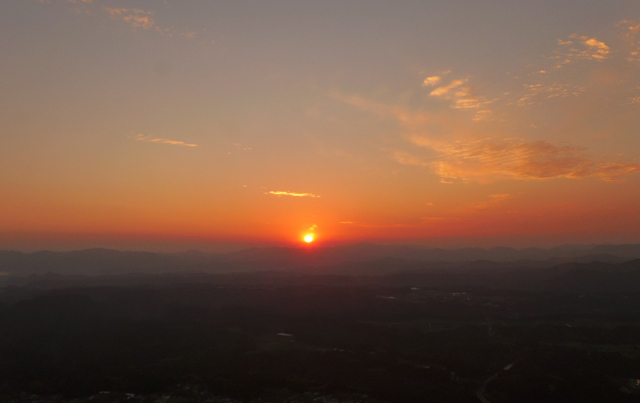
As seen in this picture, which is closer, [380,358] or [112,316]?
[380,358]

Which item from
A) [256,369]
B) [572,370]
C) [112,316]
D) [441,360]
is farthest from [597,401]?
[112,316]

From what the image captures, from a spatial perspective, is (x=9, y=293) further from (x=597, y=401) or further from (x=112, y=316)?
(x=597, y=401)

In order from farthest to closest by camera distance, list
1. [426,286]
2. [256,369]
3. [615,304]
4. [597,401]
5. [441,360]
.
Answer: [426,286] < [615,304] < [441,360] < [256,369] < [597,401]

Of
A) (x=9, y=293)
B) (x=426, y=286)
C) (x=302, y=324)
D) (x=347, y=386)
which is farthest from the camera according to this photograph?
(x=426, y=286)

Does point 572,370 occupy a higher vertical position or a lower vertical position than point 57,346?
higher

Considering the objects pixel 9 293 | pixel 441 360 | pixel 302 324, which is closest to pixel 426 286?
pixel 302 324

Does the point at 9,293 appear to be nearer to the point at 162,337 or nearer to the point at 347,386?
the point at 162,337
